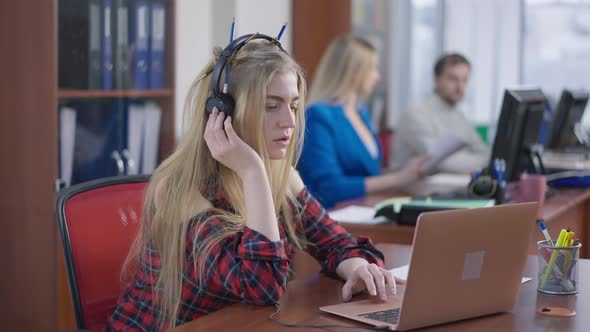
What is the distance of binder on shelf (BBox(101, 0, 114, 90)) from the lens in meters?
2.91

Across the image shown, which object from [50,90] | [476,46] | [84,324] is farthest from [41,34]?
[476,46]

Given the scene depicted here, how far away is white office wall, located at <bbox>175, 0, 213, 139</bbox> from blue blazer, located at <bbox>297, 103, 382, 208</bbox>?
2.02 ft

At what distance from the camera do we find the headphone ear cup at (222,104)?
62.8 inches

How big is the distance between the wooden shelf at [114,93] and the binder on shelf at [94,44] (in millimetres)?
27

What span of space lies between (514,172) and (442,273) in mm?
1885

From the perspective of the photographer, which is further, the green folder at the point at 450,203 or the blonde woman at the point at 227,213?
the green folder at the point at 450,203

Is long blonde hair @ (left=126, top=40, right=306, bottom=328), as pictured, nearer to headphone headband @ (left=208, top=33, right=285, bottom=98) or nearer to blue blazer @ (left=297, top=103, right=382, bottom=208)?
headphone headband @ (left=208, top=33, right=285, bottom=98)

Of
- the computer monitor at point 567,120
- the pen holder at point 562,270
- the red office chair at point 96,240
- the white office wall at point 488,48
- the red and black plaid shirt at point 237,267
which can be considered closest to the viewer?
the red and black plaid shirt at point 237,267

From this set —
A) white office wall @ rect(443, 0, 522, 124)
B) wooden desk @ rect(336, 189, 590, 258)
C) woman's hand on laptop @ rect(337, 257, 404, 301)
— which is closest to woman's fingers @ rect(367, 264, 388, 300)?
woman's hand on laptop @ rect(337, 257, 404, 301)

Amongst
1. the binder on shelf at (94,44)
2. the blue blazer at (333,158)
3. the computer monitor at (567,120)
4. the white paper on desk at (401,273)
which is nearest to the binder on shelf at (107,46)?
the binder on shelf at (94,44)

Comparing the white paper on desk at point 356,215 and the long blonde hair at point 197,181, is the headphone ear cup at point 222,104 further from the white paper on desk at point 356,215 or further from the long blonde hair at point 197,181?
the white paper on desk at point 356,215

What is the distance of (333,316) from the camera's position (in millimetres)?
1448

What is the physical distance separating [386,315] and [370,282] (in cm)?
15

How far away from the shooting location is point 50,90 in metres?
2.67
